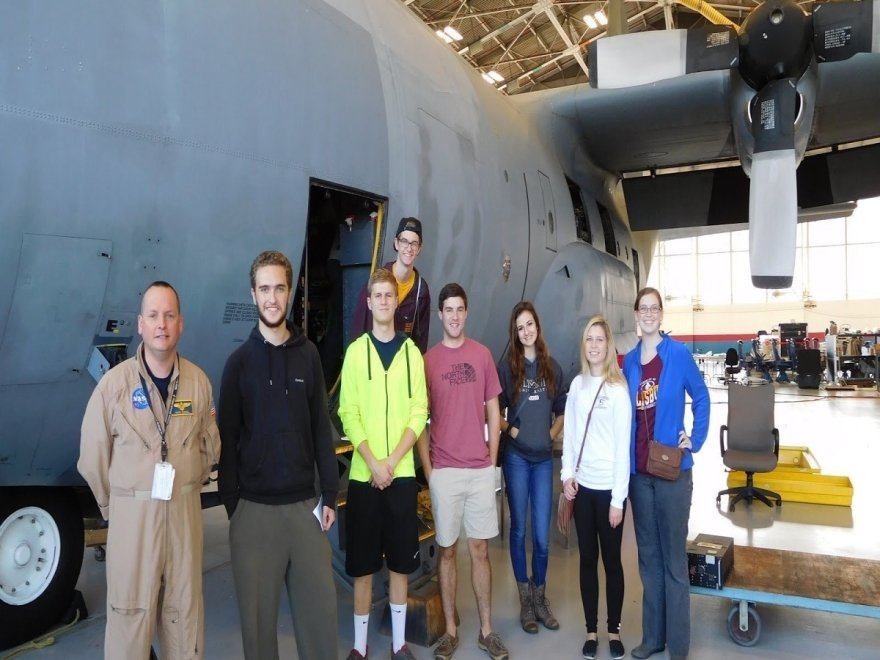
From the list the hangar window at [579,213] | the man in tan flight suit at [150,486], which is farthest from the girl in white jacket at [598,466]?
the hangar window at [579,213]

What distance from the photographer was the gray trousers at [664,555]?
→ 335 cm

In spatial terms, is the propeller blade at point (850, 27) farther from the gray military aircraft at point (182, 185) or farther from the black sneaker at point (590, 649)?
the black sneaker at point (590, 649)

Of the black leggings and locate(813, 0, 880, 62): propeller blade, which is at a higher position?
locate(813, 0, 880, 62): propeller blade

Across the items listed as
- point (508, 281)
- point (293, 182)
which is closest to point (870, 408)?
point (508, 281)

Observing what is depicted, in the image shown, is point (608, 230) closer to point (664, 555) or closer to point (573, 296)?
point (573, 296)

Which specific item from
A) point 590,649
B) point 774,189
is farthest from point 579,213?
point 590,649

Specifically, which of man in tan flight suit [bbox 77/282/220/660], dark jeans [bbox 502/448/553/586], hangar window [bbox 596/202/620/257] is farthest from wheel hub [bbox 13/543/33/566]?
hangar window [bbox 596/202/620/257]

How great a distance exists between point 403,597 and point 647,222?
7628 millimetres

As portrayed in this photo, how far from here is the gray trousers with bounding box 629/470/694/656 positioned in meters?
3.35

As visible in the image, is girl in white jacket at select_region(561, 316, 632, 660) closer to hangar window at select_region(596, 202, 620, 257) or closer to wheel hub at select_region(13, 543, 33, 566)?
wheel hub at select_region(13, 543, 33, 566)

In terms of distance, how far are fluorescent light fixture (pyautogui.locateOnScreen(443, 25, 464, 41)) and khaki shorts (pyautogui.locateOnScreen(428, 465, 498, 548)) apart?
19428 mm

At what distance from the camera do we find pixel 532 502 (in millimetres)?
3824

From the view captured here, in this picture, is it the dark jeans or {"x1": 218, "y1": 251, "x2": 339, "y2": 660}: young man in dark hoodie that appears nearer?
{"x1": 218, "y1": 251, "x2": 339, "y2": 660}: young man in dark hoodie

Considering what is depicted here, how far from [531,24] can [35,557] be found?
2271 cm
